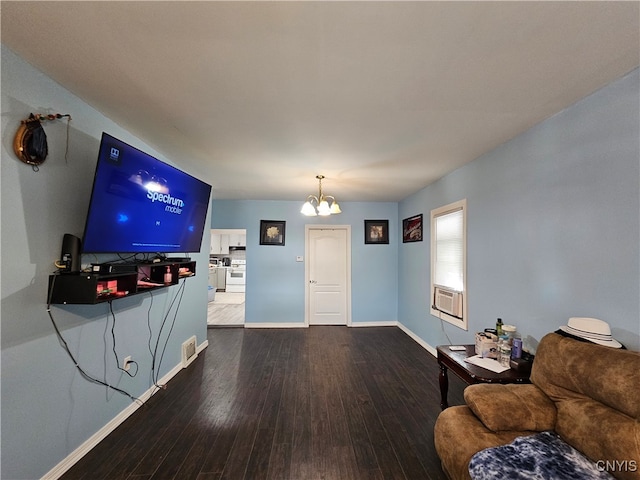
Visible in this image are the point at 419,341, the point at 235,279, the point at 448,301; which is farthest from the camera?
the point at 235,279

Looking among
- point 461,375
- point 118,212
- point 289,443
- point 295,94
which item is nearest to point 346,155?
point 295,94

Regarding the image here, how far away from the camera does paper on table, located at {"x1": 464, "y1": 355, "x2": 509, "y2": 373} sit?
1.89 m

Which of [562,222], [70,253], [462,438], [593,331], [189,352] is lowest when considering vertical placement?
A: [189,352]

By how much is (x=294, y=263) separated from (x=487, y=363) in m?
3.53

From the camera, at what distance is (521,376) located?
1.79 m

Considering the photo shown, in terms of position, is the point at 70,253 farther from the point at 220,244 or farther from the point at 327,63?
the point at 220,244

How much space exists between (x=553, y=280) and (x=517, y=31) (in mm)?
1651

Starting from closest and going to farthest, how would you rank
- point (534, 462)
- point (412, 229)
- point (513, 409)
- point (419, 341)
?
point (534, 462), point (513, 409), point (419, 341), point (412, 229)

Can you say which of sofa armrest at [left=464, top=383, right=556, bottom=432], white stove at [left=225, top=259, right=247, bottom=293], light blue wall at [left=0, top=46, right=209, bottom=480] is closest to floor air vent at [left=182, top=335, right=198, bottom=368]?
light blue wall at [left=0, top=46, right=209, bottom=480]

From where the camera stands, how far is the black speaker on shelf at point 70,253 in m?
1.58

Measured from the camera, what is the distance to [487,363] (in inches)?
78.4

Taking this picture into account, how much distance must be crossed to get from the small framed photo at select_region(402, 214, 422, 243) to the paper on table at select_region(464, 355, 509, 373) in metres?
2.26

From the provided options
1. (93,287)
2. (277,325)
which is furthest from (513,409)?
(277,325)

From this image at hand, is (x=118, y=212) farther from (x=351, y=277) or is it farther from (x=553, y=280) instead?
(x=351, y=277)
